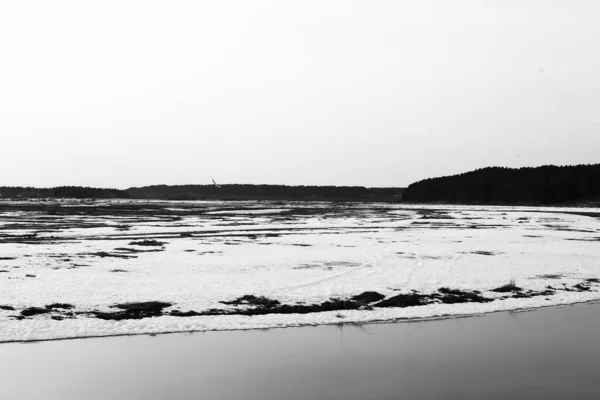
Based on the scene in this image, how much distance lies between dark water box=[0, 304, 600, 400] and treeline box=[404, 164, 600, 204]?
13697 cm

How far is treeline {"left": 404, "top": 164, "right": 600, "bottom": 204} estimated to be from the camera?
140m

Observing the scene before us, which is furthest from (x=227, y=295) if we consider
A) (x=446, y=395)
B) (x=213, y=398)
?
(x=446, y=395)

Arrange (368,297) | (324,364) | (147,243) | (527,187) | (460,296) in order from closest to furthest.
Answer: (324,364) < (368,297) < (460,296) < (147,243) < (527,187)

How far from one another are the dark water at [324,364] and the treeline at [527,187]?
137m

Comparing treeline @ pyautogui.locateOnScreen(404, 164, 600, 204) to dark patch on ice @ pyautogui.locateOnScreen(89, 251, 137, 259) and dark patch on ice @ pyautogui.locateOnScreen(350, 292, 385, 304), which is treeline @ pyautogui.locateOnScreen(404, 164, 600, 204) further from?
dark patch on ice @ pyautogui.locateOnScreen(350, 292, 385, 304)

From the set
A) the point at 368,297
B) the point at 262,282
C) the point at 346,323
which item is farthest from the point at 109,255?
the point at 346,323

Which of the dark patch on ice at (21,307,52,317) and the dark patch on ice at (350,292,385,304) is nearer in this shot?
the dark patch on ice at (21,307,52,317)

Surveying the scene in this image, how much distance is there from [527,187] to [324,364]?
157m

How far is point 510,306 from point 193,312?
9074 mm

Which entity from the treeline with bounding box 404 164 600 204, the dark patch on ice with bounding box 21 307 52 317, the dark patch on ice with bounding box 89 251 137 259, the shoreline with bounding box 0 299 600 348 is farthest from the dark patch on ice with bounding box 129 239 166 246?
the treeline with bounding box 404 164 600 204

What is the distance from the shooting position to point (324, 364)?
452 inches

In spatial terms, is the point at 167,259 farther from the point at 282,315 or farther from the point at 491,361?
the point at 491,361

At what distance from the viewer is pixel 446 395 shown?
979 centimetres

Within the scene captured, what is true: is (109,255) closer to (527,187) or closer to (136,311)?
(136,311)
